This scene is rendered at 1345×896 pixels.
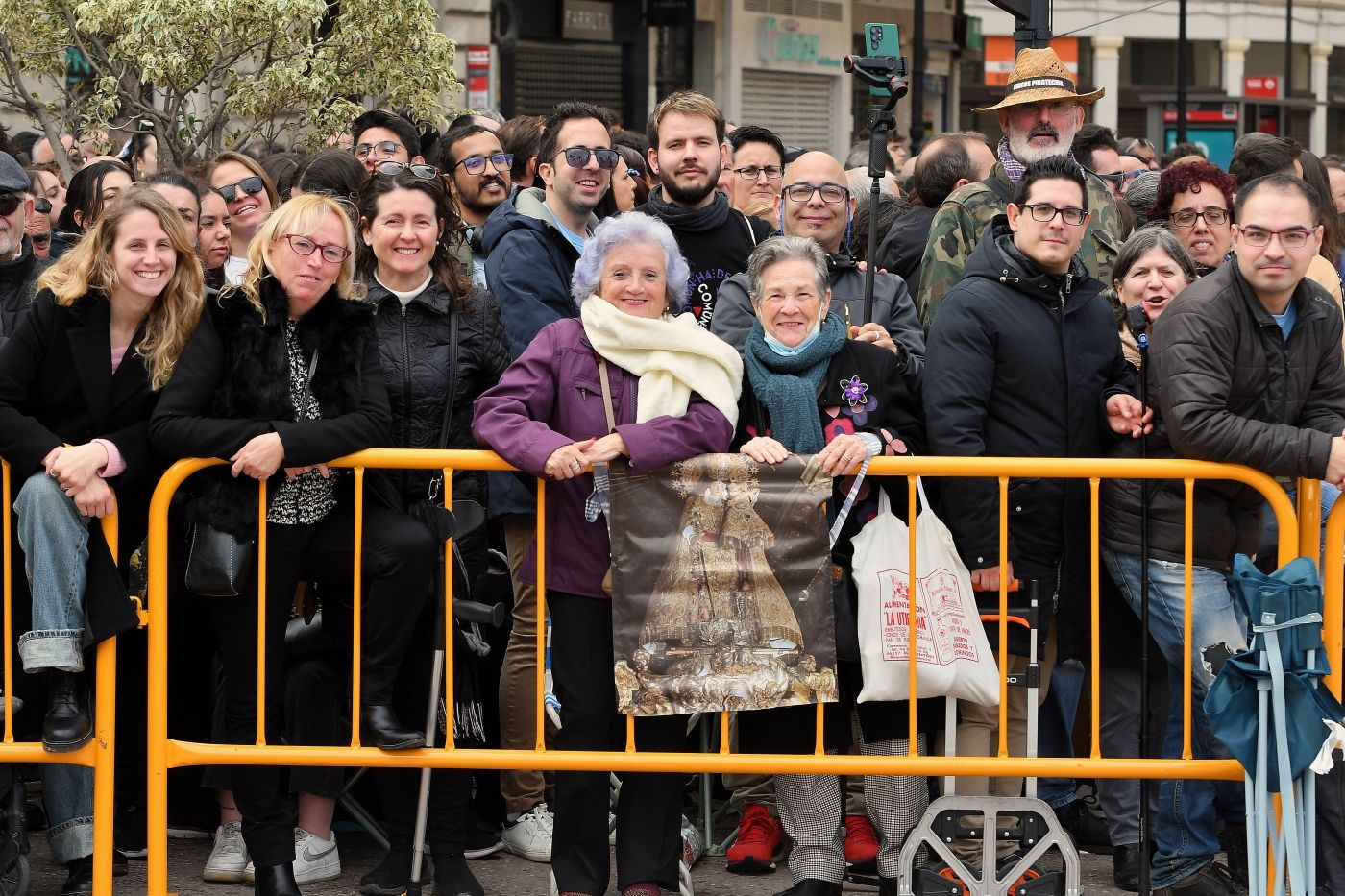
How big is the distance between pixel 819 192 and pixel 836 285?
38 cm

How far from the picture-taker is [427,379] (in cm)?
582

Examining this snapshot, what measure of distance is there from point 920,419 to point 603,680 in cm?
132

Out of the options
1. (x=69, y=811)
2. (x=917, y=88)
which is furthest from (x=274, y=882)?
(x=917, y=88)

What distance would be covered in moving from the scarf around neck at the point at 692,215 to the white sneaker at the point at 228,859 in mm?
2601

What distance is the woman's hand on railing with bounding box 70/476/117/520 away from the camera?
5.19 m

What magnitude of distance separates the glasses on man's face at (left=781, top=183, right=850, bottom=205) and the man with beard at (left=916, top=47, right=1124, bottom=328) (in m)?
0.47

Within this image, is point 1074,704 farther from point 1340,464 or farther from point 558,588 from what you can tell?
point 558,588

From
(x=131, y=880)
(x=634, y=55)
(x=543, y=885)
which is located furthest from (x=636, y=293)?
(x=634, y=55)

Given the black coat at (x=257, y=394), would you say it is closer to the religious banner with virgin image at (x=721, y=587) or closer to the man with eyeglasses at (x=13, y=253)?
the religious banner with virgin image at (x=721, y=587)

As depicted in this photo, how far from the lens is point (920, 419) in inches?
228

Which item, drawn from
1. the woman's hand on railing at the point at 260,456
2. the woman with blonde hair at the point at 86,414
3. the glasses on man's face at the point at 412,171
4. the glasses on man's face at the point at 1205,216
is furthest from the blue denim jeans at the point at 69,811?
the glasses on man's face at the point at 1205,216

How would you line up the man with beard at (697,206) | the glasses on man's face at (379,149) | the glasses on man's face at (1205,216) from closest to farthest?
the man with beard at (697,206)
the glasses on man's face at (1205,216)
the glasses on man's face at (379,149)

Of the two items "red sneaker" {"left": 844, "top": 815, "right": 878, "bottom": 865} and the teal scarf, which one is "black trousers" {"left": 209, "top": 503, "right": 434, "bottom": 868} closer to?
the teal scarf

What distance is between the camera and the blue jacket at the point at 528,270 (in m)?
6.30
